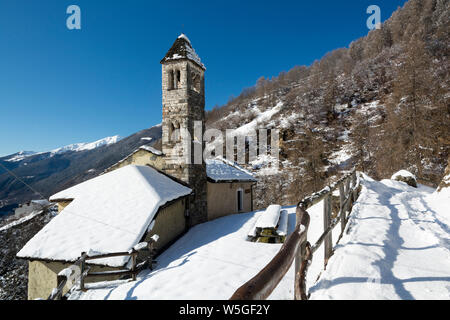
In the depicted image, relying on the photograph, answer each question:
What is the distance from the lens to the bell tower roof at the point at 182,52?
40.6 feet

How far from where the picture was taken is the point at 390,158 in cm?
1905

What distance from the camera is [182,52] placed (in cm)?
1244

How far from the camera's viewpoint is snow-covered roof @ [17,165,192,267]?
7.08 metres

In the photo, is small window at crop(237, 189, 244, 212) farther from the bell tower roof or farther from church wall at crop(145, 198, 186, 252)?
the bell tower roof

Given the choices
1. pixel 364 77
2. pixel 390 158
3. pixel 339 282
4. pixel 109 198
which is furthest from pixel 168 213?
pixel 364 77

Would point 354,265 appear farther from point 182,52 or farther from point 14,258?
point 14,258

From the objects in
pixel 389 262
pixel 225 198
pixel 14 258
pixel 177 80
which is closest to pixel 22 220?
pixel 14 258

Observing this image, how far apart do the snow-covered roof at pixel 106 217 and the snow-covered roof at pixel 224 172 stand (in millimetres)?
3642

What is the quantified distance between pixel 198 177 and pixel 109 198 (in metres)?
5.21

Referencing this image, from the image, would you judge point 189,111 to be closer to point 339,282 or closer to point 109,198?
point 109,198

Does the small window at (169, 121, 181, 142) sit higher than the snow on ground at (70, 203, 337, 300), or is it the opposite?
the small window at (169, 121, 181, 142)

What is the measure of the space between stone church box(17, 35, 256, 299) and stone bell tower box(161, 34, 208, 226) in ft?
0.19

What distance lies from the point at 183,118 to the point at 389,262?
1130cm

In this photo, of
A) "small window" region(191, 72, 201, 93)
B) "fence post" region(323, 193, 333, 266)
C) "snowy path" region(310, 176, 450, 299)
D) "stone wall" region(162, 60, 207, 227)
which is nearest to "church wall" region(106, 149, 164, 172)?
"stone wall" region(162, 60, 207, 227)
